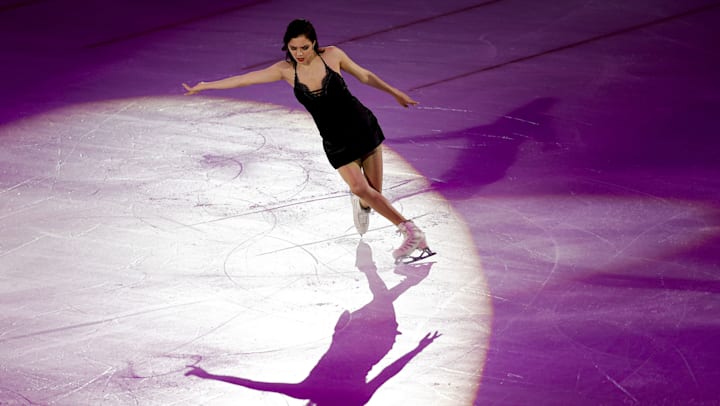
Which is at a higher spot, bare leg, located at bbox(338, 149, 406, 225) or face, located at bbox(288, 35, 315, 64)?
face, located at bbox(288, 35, 315, 64)

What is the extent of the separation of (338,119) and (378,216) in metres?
0.89

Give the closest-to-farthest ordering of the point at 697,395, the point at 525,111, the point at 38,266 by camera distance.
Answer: the point at 697,395, the point at 38,266, the point at 525,111

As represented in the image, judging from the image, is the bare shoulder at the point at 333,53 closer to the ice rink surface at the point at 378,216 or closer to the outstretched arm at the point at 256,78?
the outstretched arm at the point at 256,78

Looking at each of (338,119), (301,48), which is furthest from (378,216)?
(301,48)

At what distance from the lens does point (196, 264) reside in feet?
17.4

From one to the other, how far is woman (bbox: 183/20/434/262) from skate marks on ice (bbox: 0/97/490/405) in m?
0.25

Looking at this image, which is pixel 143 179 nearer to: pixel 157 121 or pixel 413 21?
pixel 157 121

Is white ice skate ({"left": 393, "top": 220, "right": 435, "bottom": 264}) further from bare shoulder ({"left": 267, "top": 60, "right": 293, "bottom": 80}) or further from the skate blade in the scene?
bare shoulder ({"left": 267, "top": 60, "right": 293, "bottom": 80})

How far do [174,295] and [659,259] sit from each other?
7.89ft

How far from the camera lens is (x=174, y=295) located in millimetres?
5031

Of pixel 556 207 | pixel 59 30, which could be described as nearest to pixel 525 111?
pixel 556 207

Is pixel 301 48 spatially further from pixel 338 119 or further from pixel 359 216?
A: pixel 359 216

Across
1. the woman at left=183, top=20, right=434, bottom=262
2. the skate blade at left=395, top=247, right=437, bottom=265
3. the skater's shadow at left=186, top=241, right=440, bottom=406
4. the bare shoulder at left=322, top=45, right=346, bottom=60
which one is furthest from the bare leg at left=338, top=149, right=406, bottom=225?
the bare shoulder at left=322, top=45, right=346, bottom=60

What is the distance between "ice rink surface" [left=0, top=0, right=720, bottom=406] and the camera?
442cm
